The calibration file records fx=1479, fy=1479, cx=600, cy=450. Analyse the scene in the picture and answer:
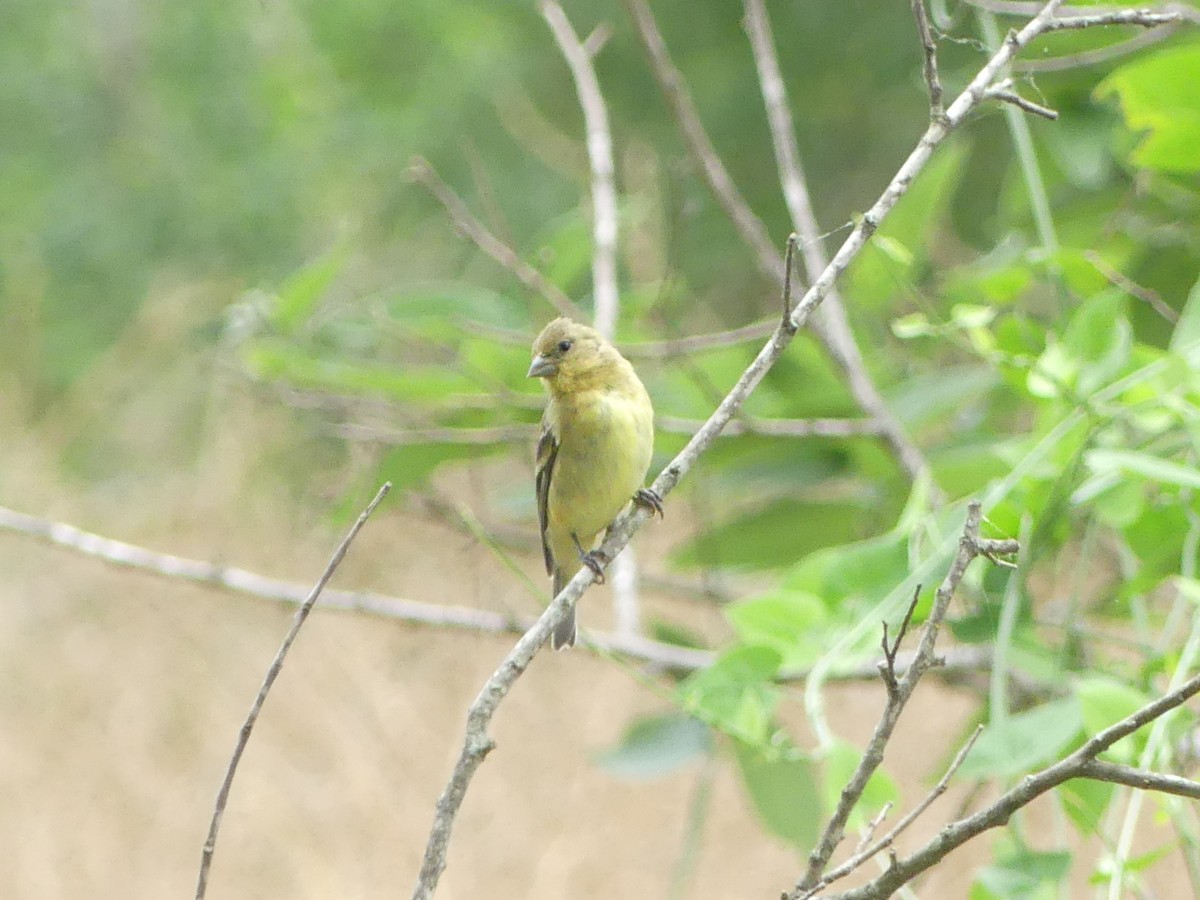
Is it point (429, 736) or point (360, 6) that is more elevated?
point (360, 6)

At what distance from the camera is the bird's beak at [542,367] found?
3768 millimetres

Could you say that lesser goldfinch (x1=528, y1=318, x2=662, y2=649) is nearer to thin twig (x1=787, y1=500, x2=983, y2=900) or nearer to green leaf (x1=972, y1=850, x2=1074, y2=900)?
green leaf (x1=972, y1=850, x2=1074, y2=900)

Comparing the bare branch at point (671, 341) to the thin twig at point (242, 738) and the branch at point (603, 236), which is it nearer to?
the branch at point (603, 236)

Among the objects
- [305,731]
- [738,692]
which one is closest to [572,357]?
[738,692]

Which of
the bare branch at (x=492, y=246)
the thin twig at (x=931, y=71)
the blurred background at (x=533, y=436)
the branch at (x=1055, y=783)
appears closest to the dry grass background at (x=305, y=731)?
the blurred background at (x=533, y=436)

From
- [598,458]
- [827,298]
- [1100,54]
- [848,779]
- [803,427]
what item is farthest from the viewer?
[598,458]

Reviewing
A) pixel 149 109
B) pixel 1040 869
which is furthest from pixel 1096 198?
pixel 149 109

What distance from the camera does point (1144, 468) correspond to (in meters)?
2.27

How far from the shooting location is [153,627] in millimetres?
9422

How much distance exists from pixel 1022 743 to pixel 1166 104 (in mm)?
1230

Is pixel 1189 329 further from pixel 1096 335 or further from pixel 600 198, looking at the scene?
pixel 600 198

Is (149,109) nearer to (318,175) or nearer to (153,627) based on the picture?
(318,175)

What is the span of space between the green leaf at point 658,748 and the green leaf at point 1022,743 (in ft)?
3.63

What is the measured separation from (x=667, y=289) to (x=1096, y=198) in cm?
113
